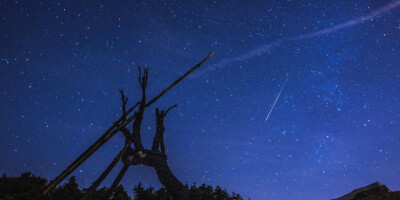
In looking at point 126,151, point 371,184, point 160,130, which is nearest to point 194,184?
point 160,130

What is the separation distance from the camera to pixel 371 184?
1096cm

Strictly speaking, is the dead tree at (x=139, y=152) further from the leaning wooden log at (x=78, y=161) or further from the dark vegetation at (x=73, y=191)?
the dark vegetation at (x=73, y=191)

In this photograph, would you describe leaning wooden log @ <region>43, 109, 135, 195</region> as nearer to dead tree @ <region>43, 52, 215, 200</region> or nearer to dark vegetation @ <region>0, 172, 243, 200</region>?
dead tree @ <region>43, 52, 215, 200</region>

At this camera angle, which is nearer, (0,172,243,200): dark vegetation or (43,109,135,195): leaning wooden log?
(43,109,135,195): leaning wooden log

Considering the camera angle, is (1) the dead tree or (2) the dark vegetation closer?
(1) the dead tree

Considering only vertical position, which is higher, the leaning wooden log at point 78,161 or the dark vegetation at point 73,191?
the dark vegetation at point 73,191

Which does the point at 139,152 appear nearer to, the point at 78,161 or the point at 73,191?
the point at 78,161

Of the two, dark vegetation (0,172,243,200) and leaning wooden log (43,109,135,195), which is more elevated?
dark vegetation (0,172,243,200)

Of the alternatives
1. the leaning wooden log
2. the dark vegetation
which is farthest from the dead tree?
the dark vegetation

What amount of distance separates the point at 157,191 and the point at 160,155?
236 inches

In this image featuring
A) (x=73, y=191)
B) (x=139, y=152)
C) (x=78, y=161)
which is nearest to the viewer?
(x=78, y=161)

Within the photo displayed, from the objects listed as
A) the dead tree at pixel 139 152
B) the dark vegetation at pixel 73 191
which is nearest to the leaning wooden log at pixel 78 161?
the dead tree at pixel 139 152

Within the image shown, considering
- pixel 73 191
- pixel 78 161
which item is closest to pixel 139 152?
pixel 78 161

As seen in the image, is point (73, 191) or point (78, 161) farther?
point (73, 191)
